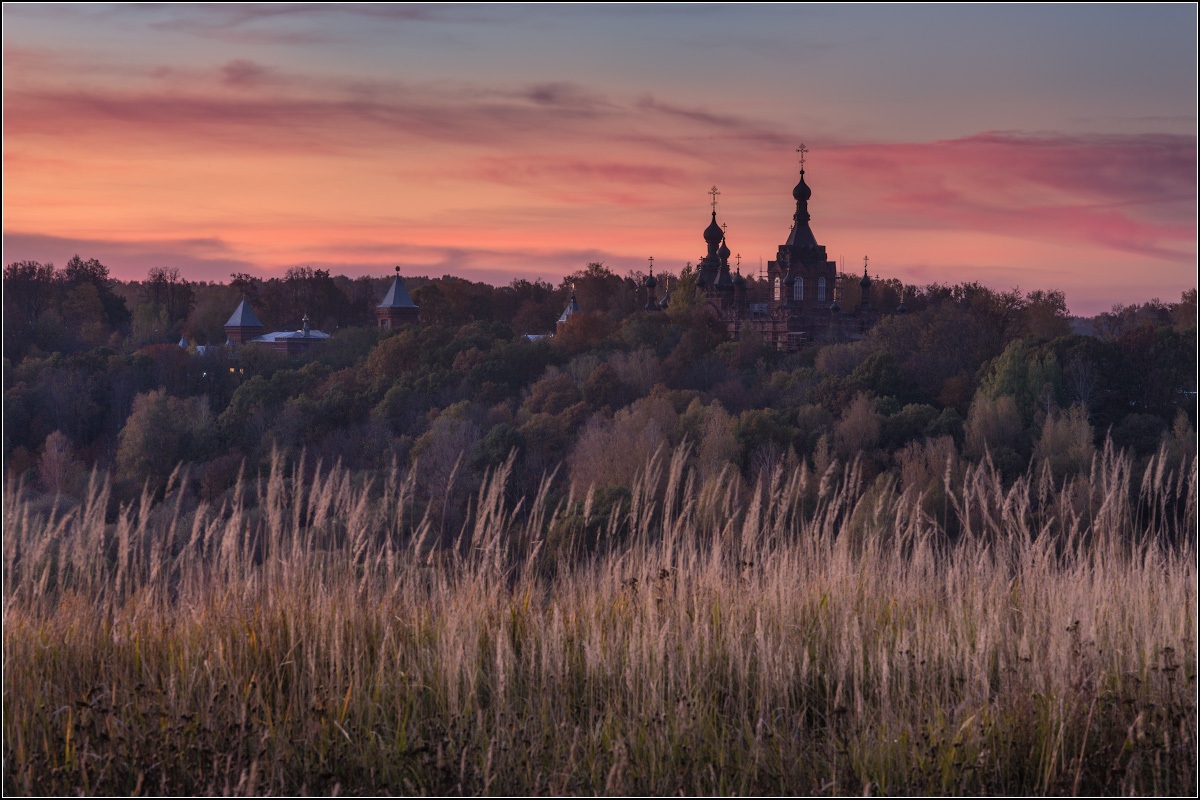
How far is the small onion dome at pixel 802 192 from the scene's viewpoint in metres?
66.9

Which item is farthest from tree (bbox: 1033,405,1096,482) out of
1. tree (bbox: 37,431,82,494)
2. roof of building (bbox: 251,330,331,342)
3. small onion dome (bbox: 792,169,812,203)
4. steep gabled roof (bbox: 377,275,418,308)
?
steep gabled roof (bbox: 377,275,418,308)

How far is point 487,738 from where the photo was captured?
366cm

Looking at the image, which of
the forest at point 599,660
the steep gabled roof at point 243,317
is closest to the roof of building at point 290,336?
the steep gabled roof at point 243,317

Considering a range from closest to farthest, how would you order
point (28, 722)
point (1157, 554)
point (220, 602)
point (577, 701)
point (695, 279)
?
point (28, 722) < point (577, 701) < point (220, 602) < point (1157, 554) < point (695, 279)

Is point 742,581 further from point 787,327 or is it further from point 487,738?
point 787,327

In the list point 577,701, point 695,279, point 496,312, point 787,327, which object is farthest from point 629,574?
point 496,312

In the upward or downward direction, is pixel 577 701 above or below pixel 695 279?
below

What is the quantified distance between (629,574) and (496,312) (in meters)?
79.0

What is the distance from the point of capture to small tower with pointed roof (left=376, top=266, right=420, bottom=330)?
249 feet

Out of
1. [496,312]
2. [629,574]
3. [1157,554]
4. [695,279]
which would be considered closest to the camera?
[629,574]

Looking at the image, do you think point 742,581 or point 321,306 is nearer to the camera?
point 742,581

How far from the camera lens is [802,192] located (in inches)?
2655

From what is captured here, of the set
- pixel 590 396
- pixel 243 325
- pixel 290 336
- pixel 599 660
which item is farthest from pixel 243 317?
pixel 599 660

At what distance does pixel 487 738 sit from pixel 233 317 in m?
78.9
